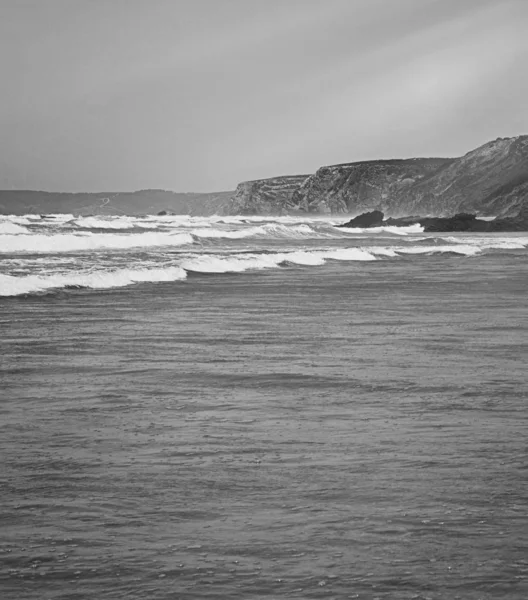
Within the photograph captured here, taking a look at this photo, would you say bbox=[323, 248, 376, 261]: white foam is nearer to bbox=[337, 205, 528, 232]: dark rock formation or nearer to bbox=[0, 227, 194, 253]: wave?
bbox=[0, 227, 194, 253]: wave

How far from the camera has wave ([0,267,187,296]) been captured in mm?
19755

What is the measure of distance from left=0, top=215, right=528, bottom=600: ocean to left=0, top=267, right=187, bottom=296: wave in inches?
230

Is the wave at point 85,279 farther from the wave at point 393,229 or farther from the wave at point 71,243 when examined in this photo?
the wave at point 393,229

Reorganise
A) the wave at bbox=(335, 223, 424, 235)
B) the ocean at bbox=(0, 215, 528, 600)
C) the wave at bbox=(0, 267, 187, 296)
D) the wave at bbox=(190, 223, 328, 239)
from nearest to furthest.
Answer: the ocean at bbox=(0, 215, 528, 600)
the wave at bbox=(0, 267, 187, 296)
the wave at bbox=(190, 223, 328, 239)
the wave at bbox=(335, 223, 424, 235)

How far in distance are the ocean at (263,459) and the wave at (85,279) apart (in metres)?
5.84

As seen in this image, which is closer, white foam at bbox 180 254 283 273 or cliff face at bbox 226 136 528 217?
white foam at bbox 180 254 283 273

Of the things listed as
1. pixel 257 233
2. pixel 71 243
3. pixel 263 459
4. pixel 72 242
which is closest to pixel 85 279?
pixel 263 459

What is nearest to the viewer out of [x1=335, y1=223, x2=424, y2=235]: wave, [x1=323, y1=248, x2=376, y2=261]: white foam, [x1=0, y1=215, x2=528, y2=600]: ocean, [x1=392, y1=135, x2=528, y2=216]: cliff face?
[x1=0, y1=215, x2=528, y2=600]: ocean

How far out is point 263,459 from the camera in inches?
235

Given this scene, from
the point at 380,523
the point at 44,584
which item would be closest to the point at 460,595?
the point at 380,523

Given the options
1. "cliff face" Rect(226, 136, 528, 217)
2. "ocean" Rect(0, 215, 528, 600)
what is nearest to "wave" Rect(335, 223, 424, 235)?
"cliff face" Rect(226, 136, 528, 217)

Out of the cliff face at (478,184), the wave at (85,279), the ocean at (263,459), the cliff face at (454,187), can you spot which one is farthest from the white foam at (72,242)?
the cliff face at (478,184)

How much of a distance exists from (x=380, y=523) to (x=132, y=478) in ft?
5.14

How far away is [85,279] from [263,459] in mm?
16281
